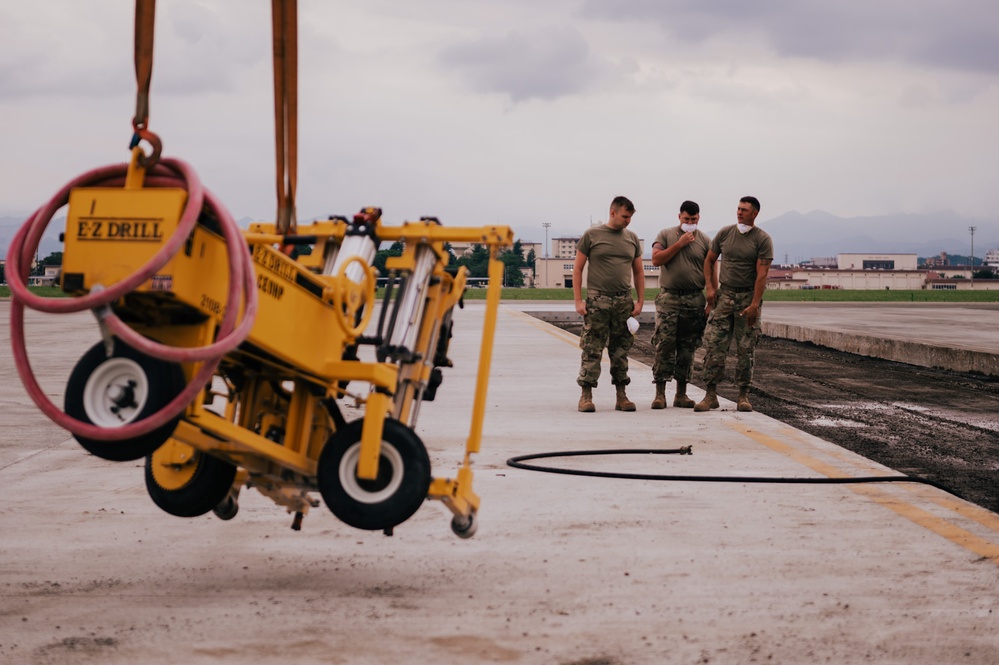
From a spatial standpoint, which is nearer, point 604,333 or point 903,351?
point 604,333

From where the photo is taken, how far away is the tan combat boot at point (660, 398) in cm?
1173

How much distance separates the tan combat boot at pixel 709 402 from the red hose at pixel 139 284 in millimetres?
8073

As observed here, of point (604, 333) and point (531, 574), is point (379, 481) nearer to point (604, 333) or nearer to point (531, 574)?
point (531, 574)

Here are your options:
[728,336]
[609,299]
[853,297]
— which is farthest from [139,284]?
[853,297]

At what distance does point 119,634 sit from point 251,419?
0.94 meters

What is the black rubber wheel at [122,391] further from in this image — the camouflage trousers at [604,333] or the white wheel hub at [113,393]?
the camouflage trousers at [604,333]

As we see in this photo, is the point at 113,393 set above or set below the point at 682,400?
above

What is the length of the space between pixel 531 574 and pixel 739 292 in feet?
22.3

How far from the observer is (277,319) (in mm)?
4176

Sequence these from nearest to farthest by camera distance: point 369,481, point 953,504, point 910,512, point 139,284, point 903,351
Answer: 1. point 139,284
2. point 369,481
3. point 910,512
4. point 953,504
5. point 903,351

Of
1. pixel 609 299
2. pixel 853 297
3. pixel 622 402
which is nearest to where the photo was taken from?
pixel 609 299

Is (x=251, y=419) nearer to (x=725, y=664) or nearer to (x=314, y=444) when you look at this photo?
(x=314, y=444)

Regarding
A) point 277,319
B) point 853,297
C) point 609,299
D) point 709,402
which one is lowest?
point 853,297

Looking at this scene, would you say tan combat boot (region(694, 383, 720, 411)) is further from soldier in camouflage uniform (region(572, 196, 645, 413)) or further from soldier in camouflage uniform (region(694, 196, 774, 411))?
soldier in camouflage uniform (region(572, 196, 645, 413))
